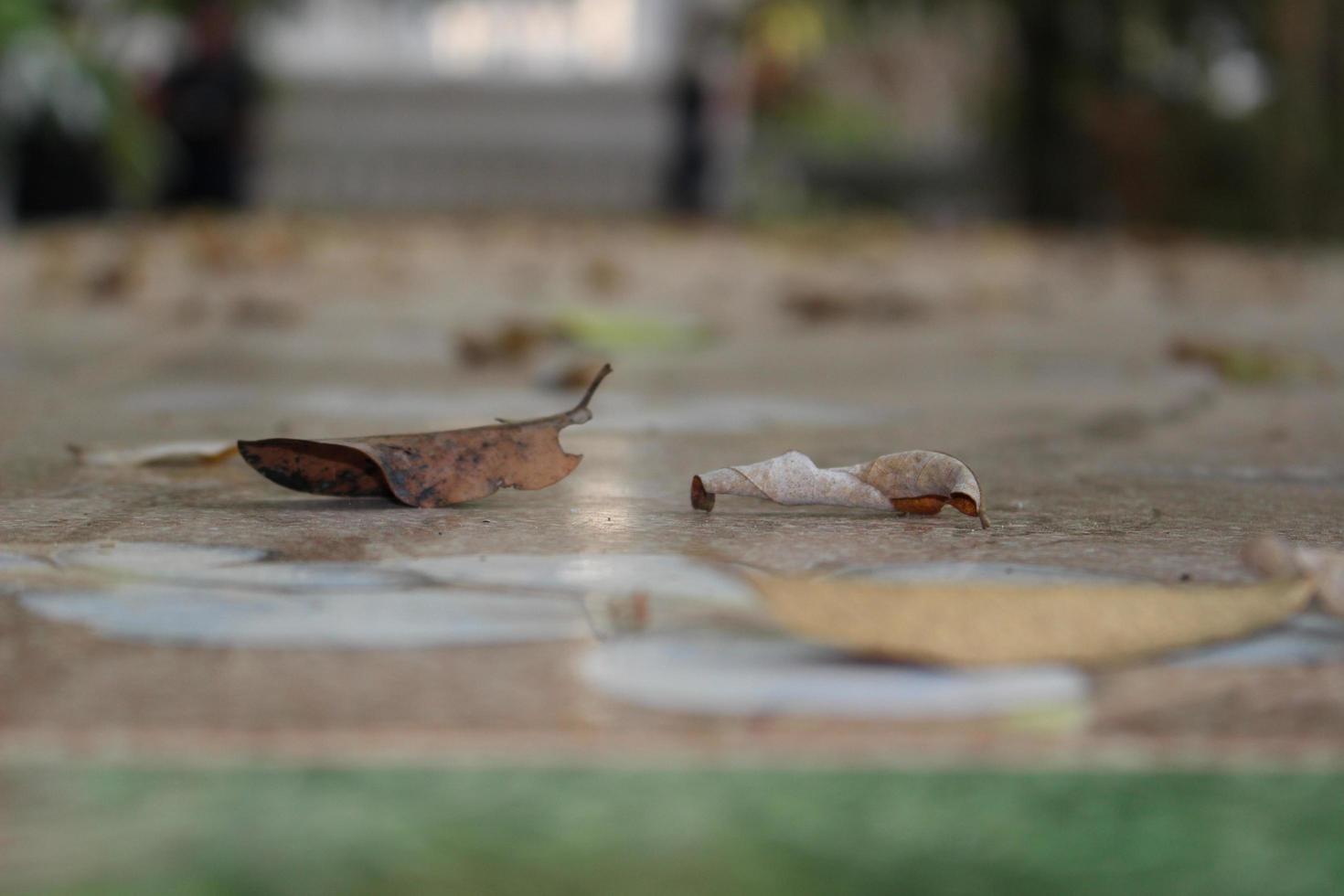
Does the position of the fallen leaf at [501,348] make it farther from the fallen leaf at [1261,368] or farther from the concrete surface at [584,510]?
the fallen leaf at [1261,368]

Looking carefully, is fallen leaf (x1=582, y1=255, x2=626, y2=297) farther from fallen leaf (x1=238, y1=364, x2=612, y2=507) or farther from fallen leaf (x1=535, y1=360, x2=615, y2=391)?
fallen leaf (x1=238, y1=364, x2=612, y2=507)

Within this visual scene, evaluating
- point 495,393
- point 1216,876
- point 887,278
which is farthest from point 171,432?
point 887,278

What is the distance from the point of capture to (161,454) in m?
1.26

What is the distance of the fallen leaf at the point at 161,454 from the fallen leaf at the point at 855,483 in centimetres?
40

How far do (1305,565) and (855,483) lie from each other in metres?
0.33

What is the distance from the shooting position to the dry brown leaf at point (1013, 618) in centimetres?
64

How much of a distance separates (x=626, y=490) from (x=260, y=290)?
9.29 feet

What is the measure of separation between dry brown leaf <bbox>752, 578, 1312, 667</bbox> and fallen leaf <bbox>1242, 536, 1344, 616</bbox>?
0.03 m

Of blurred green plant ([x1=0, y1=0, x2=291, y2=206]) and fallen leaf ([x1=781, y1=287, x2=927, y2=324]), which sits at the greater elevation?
blurred green plant ([x1=0, y1=0, x2=291, y2=206])

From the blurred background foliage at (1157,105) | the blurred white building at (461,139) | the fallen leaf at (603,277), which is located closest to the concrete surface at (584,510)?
the fallen leaf at (603,277)

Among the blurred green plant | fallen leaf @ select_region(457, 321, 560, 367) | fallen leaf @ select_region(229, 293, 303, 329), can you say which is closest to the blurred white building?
the blurred green plant

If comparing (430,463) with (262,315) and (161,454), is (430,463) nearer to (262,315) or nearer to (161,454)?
(161,454)

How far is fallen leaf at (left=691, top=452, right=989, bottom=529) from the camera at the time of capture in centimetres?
103

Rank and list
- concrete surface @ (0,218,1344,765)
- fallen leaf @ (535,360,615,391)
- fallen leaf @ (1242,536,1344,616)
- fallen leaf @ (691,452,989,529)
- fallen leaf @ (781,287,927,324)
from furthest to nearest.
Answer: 1. fallen leaf @ (781,287,927,324)
2. fallen leaf @ (535,360,615,391)
3. fallen leaf @ (691,452,989,529)
4. fallen leaf @ (1242,536,1344,616)
5. concrete surface @ (0,218,1344,765)
